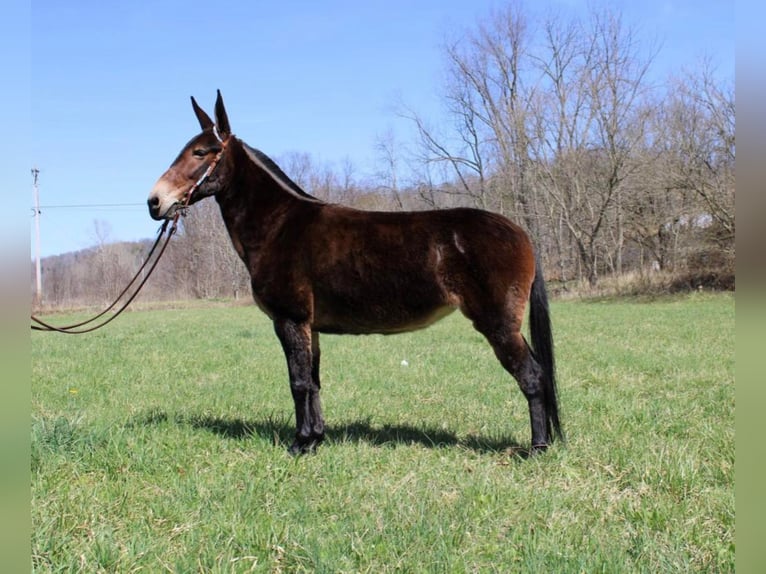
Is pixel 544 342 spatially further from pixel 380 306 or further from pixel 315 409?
pixel 315 409

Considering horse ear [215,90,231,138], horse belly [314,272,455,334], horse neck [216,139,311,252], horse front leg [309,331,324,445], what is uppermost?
horse ear [215,90,231,138]

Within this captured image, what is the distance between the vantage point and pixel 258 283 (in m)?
4.64

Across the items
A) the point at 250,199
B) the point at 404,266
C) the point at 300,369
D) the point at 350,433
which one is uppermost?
the point at 250,199

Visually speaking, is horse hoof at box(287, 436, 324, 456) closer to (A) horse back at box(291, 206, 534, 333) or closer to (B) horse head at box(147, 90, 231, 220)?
(A) horse back at box(291, 206, 534, 333)

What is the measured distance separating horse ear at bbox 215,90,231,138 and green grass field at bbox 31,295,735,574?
8.70 feet

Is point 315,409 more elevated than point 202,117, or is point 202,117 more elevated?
point 202,117

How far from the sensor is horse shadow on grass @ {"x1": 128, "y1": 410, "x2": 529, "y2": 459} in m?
4.74

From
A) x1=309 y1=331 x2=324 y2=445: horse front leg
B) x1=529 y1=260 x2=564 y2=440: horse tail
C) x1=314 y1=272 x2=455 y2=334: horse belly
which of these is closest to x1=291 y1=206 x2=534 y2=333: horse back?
x1=314 y1=272 x2=455 y2=334: horse belly

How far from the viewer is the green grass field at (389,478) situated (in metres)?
2.80

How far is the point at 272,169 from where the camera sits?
5.01 meters

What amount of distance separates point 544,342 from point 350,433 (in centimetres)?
198

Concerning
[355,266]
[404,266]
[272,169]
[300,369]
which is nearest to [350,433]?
[300,369]

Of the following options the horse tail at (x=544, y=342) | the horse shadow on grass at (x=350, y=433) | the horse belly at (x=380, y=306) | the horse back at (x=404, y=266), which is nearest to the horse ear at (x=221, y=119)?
the horse back at (x=404, y=266)

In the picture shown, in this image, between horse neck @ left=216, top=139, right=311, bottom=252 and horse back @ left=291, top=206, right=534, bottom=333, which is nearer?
horse back @ left=291, top=206, right=534, bottom=333
